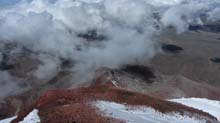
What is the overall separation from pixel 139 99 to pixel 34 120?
12976 mm

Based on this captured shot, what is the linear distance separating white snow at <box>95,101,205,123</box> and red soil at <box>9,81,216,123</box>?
1126mm

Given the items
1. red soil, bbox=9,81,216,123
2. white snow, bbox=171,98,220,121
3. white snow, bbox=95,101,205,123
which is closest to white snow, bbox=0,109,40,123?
red soil, bbox=9,81,216,123

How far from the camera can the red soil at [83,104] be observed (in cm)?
4075

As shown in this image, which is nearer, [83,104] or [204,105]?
[83,104]

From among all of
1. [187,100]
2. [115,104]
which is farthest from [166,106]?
[187,100]

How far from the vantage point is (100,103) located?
152 feet

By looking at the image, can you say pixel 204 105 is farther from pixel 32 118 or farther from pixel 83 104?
pixel 32 118

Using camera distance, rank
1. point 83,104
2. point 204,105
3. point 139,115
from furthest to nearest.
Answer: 1. point 204,105
2. point 139,115
3. point 83,104

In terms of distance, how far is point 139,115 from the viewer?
44844 mm

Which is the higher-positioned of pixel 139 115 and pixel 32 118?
pixel 139 115

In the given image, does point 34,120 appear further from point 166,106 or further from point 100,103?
point 166,106

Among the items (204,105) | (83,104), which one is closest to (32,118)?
(83,104)

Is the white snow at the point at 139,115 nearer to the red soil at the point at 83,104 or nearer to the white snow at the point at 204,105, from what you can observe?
the red soil at the point at 83,104

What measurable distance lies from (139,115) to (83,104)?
5.82 metres
